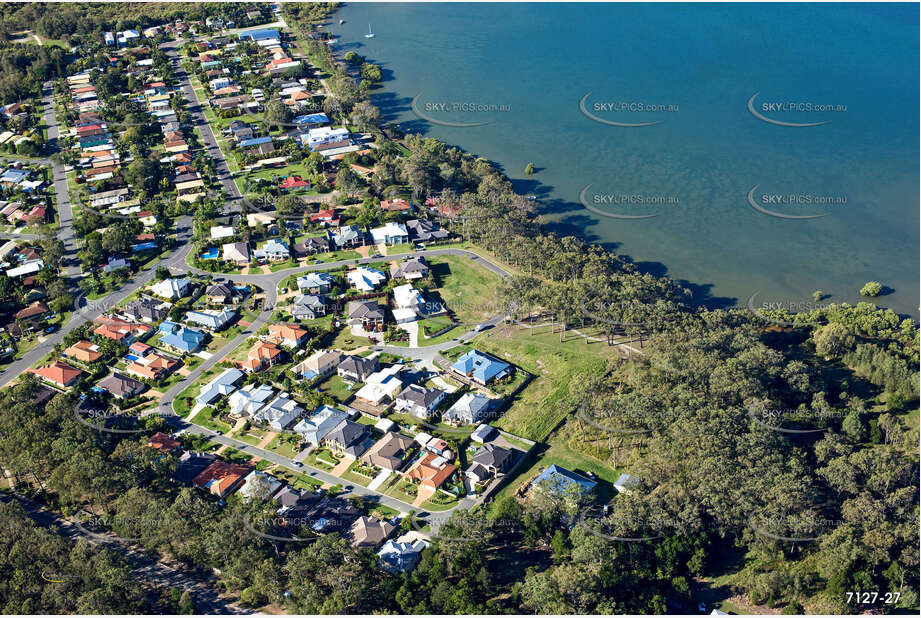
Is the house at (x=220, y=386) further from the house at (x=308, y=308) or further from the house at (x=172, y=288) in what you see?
the house at (x=172, y=288)

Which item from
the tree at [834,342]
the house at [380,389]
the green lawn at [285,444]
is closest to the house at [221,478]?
the green lawn at [285,444]

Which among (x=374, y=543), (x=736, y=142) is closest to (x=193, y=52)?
(x=736, y=142)

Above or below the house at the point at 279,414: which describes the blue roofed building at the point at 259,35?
above

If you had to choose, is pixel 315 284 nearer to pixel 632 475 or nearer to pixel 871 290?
pixel 632 475

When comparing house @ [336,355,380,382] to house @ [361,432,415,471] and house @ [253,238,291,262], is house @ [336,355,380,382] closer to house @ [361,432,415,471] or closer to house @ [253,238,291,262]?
house @ [361,432,415,471]

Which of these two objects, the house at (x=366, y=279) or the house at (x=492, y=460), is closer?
the house at (x=492, y=460)

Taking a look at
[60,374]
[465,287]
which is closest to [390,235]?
[465,287]
